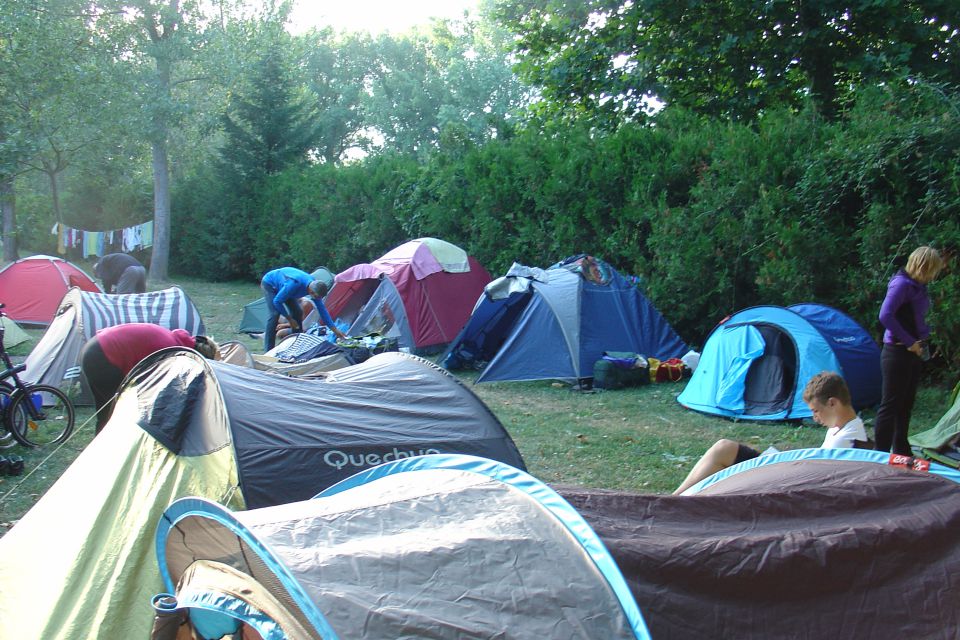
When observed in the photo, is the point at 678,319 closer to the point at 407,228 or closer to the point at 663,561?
the point at 407,228

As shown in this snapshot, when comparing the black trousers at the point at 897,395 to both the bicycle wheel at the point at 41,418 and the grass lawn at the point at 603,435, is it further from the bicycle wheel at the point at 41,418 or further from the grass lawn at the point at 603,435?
the bicycle wheel at the point at 41,418

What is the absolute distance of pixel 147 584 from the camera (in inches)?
131

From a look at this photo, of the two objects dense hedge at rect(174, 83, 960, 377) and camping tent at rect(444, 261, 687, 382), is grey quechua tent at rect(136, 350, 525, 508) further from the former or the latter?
dense hedge at rect(174, 83, 960, 377)

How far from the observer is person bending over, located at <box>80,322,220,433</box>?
5.29 meters

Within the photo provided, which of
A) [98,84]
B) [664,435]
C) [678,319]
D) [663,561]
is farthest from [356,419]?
[98,84]

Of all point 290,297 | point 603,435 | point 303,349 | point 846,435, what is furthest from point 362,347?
point 846,435

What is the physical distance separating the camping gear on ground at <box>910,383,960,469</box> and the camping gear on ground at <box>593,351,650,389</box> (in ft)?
10.4

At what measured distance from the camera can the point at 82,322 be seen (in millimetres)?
7965

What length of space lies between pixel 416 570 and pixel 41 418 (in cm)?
582

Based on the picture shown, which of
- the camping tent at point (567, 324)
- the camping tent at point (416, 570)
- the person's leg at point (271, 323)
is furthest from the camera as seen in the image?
the person's leg at point (271, 323)

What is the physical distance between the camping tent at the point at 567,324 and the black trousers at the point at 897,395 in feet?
12.4

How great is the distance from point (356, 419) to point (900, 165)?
246 inches

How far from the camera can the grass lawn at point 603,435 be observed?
18.6ft

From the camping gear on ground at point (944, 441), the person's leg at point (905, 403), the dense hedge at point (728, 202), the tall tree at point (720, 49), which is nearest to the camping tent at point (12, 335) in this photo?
the dense hedge at point (728, 202)
